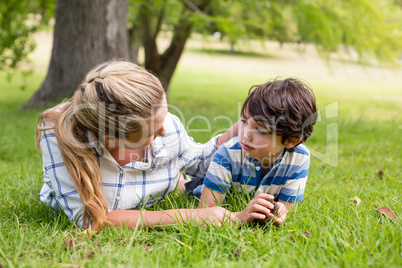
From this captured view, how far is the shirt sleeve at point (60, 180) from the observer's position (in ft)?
6.52

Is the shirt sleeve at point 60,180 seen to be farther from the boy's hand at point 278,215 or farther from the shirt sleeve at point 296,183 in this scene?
the shirt sleeve at point 296,183

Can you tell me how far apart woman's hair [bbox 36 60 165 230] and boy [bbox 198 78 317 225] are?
0.50 meters

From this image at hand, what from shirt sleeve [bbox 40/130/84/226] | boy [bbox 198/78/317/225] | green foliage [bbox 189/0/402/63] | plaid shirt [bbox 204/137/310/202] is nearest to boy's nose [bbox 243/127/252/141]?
boy [bbox 198/78/317/225]

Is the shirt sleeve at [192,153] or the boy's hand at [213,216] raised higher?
the shirt sleeve at [192,153]

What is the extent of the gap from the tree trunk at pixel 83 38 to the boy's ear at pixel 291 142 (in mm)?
4492

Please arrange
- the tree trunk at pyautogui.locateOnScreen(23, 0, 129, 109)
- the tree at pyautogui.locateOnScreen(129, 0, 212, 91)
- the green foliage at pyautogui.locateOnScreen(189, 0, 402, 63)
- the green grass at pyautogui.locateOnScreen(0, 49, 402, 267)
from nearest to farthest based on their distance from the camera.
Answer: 1. the green grass at pyautogui.locateOnScreen(0, 49, 402, 267)
2. the tree trunk at pyautogui.locateOnScreen(23, 0, 129, 109)
3. the green foliage at pyautogui.locateOnScreen(189, 0, 402, 63)
4. the tree at pyautogui.locateOnScreen(129, 0, 212, 91)

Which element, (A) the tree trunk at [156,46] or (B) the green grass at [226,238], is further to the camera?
(A) the tree trunk at [156,46]

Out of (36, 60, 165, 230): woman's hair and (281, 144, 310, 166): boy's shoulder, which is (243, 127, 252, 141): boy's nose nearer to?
(281, 144, 310, 166): boy's shoulder

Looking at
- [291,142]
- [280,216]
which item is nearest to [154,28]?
[291,142]

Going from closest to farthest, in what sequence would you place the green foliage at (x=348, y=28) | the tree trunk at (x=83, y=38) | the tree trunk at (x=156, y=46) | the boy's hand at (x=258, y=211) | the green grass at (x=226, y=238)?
1. the green grass at (x=226, y=238)
2. the boy's hand at (x=258, y=211)
3. the tree trunk at (x=83, y=38)
4. the green foliage at (x=348, y=28)
5. the tree trunk at (x=156, y=46)

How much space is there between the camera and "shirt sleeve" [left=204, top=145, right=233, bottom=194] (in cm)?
216

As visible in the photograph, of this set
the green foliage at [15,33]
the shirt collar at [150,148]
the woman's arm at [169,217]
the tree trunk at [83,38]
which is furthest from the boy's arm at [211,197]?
the green foliage at [15,33]

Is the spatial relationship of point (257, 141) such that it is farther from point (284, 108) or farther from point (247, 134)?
point (284, 108)

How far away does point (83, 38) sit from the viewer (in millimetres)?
6000
